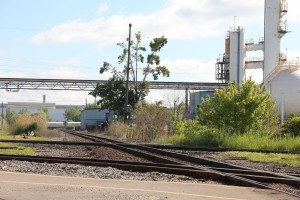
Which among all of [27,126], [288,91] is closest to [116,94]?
[27,126]

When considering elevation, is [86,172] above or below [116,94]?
below

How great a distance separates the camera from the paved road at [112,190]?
8820 millimetres

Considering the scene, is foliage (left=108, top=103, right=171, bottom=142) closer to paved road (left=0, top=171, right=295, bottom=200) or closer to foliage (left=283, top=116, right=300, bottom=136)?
foliage (left=283, top=116, right=300, bottom=136)

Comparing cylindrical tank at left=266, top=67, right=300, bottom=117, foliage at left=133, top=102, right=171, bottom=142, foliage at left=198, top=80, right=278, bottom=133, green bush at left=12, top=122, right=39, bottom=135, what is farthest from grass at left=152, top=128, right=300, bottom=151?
cylindrical tank at left=266, top=67, right=300, bottom=117

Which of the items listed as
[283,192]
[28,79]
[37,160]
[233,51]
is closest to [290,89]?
[233,51]

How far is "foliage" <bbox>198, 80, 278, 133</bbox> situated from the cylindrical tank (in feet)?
75.9

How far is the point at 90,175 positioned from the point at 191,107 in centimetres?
6092

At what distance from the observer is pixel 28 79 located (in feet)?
297

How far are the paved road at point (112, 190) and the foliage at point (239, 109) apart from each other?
741 inches

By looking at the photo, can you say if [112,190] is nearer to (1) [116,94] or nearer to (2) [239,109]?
(2) [239,109]

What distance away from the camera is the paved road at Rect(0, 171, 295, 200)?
28.9 ft

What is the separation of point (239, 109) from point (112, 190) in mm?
20382

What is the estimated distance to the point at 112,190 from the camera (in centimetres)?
961

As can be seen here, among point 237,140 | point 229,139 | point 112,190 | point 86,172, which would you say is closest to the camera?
point 112,190
